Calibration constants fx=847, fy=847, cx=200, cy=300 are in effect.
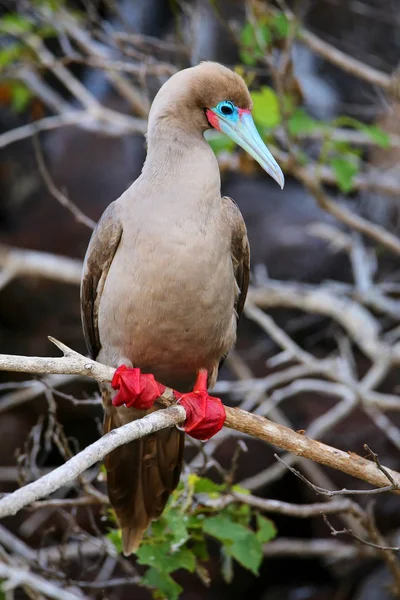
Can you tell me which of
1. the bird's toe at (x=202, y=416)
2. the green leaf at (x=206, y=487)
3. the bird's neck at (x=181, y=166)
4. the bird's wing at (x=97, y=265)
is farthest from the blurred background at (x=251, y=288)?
the bird's neck at (x=181, y=166)

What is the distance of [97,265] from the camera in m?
3.60

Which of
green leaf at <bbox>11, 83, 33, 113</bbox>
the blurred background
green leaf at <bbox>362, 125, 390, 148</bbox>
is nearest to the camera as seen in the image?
the blurred background

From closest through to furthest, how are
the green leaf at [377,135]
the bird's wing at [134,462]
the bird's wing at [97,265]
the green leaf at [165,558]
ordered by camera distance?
1. the green leaf at [165,558]
2. the bird's wing at [97,265]
3. the bird's wing at [134,462]
4. the green leaf at [377,135]

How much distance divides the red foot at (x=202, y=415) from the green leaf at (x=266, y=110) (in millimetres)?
1916

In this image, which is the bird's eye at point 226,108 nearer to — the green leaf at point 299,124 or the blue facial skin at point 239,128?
the blue facial skin at point 239,128

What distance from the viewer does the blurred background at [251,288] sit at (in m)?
4.25

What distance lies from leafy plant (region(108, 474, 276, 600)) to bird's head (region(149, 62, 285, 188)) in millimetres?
1406

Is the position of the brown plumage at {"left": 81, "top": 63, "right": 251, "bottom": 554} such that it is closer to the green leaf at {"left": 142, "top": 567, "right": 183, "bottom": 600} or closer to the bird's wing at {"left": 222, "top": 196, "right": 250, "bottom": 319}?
the bird's wing at {"left": 222, "top": 196, "right": 250, "bottom": 319}

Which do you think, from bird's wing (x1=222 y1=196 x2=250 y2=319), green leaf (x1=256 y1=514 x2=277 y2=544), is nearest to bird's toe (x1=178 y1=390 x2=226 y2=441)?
green leaf (x1=256 y1=514 x2=277 y2=544)

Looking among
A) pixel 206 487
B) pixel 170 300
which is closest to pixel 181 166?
pixel 170 300

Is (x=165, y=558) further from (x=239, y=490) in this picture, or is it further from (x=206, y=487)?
(x=239, y=490)

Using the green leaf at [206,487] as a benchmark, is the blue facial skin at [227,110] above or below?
above

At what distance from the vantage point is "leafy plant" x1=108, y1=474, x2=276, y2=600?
3.34 m

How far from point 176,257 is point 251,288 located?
2.45 meters
